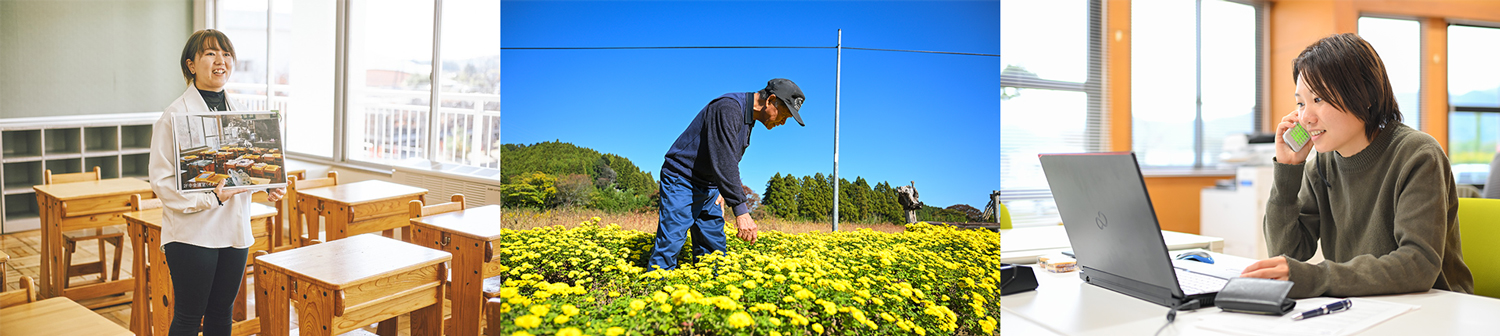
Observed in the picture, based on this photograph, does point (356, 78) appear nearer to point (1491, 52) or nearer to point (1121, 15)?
point (1121, 15)

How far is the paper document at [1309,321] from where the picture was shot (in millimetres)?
1136

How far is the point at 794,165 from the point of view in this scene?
49.4 inches

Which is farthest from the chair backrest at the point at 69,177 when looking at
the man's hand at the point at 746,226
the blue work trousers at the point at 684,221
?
the man's hand at the point at 746,226

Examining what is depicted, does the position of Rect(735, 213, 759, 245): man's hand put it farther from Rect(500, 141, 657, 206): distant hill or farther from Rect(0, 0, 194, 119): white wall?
Rect(0, 0, 194, 119): white wall

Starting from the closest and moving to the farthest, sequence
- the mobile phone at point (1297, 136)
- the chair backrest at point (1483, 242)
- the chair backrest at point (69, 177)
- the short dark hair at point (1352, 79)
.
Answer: the short dark hair at point (1352, 79) < the mobile phone at point (1297, 136) < the chair backrest at point (1483, 242) < the chair backrest at point (69, 177)

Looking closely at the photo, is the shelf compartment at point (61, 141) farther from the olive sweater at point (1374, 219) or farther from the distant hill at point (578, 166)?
the olive sweater at point (1374, 219)

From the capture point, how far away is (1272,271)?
1.39m

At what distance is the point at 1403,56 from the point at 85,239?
9.97m

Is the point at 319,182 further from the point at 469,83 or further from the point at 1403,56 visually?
the point at 1403,56

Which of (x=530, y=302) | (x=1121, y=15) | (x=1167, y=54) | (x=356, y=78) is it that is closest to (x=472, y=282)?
(x=356, y=78)

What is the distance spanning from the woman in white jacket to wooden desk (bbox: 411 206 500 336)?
50 centimetres

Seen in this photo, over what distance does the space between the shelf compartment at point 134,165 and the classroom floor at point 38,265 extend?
1.42ft

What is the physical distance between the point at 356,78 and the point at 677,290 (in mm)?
2038

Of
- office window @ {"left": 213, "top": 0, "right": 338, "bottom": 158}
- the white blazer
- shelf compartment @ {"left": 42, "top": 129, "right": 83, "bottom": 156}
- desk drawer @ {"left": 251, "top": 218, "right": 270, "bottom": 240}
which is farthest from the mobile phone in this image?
shelf compartment @ {"left": 42, "top": 129, "right": 83, "bottom": 156}
